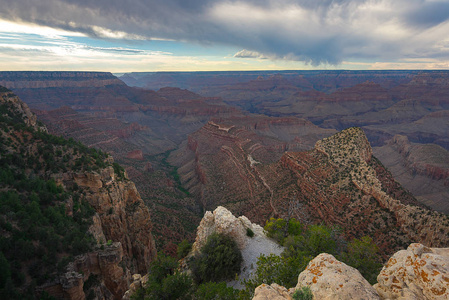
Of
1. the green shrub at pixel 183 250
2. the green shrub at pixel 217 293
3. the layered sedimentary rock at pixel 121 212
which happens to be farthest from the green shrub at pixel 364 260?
the layered sedimentary rock at pixel 121 212

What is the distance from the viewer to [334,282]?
957cm

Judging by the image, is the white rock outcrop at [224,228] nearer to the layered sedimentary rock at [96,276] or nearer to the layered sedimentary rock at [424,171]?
the layered sedimentary rock at [96,276]

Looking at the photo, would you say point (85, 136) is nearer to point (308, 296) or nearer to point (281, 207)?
point (281, 207)

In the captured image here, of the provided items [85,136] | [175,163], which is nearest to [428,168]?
[175,163]

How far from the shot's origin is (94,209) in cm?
2625

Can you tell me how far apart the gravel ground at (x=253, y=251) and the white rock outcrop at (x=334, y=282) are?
12.4 metres

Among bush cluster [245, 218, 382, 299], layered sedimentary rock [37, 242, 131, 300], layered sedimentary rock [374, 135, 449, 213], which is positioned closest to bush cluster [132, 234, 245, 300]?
bush cluster [245, 218, 382, 299]

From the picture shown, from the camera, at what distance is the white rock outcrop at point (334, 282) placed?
9.03 metres

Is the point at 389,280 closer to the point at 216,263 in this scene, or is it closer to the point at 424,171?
the point at 216,263

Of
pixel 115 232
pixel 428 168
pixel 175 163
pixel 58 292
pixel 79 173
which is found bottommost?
pixel 175 163

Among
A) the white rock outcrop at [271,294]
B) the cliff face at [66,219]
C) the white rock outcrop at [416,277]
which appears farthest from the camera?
the cliff face at [66,219]

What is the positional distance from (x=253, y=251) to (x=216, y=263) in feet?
16.2

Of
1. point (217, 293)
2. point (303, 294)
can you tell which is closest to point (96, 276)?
point (217, 293)

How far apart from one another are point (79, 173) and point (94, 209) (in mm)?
4599
